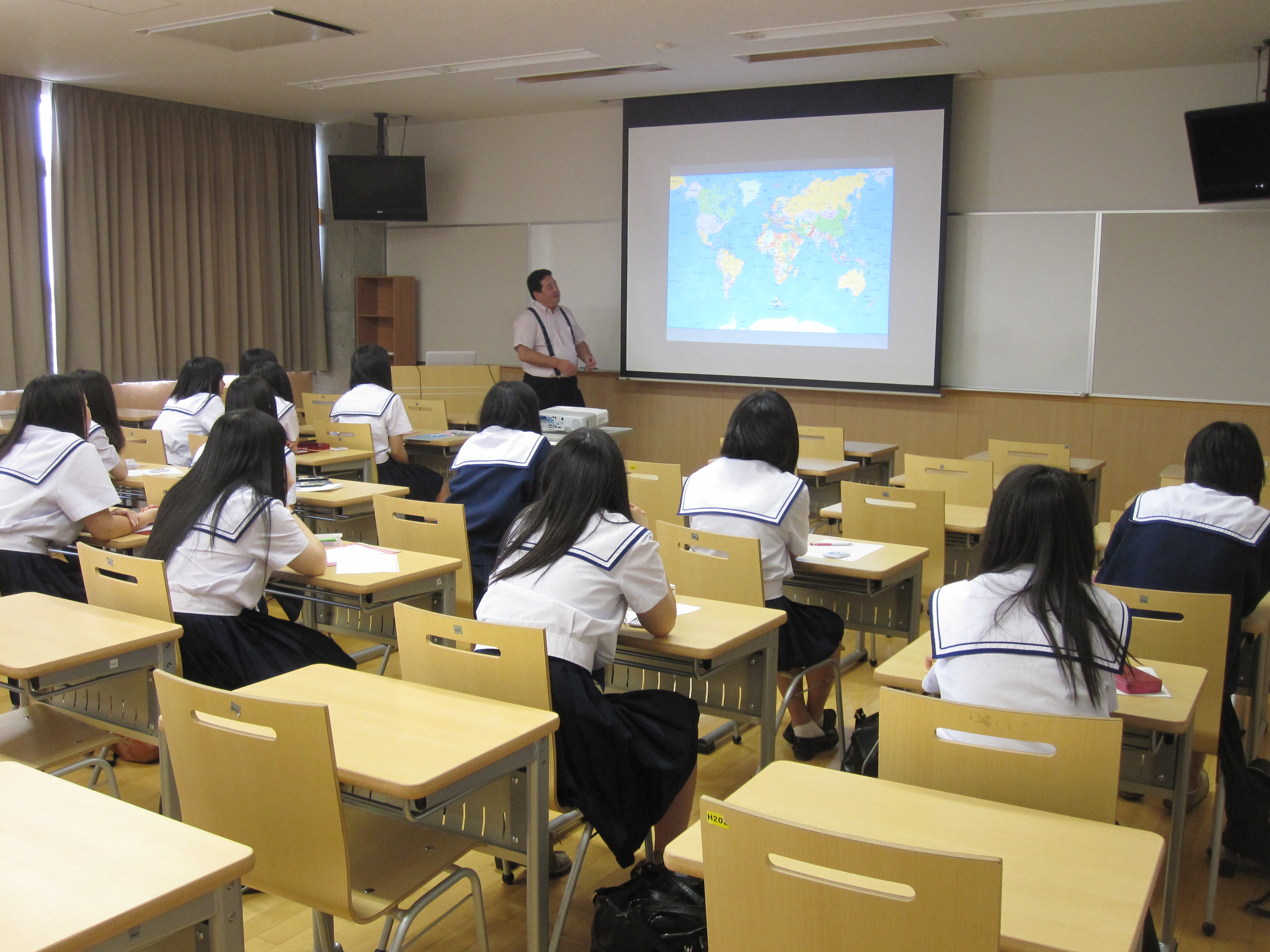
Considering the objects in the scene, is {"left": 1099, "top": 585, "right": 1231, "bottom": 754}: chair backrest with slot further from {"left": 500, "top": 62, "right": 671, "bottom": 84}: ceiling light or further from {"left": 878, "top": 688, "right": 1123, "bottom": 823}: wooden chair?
{"left": 500, "top": 62, "right": 671, "bottom": 84}: ceiling light

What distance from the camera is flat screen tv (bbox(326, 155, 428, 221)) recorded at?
908 cm

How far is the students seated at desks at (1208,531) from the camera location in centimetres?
294

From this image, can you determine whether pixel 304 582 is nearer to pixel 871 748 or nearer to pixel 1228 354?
pixel 871 748

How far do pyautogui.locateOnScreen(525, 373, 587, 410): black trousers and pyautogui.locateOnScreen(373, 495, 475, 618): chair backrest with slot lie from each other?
4.60m

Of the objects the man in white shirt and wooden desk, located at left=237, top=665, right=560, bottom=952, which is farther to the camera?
the man in white shirt

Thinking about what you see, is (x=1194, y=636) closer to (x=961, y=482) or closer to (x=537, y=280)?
(x=961, y=482)

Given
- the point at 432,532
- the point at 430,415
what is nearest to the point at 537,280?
the point at 430,415

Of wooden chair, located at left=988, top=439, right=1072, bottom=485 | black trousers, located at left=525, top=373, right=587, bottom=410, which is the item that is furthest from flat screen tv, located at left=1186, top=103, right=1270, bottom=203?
black trousers, located at left=525, top=373, right=587, bottom=410

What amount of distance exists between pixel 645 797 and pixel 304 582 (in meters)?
1.26

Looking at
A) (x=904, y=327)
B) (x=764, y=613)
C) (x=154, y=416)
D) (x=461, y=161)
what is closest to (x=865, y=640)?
(x=764, y=613)

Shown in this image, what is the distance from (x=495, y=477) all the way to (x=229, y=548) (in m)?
1.26

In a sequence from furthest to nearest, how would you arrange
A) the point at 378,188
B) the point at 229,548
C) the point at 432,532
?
the point at 378,188
the point at 432,532
the point at 229,548

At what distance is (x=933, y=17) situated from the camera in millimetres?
5672

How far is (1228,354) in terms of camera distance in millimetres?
6656
